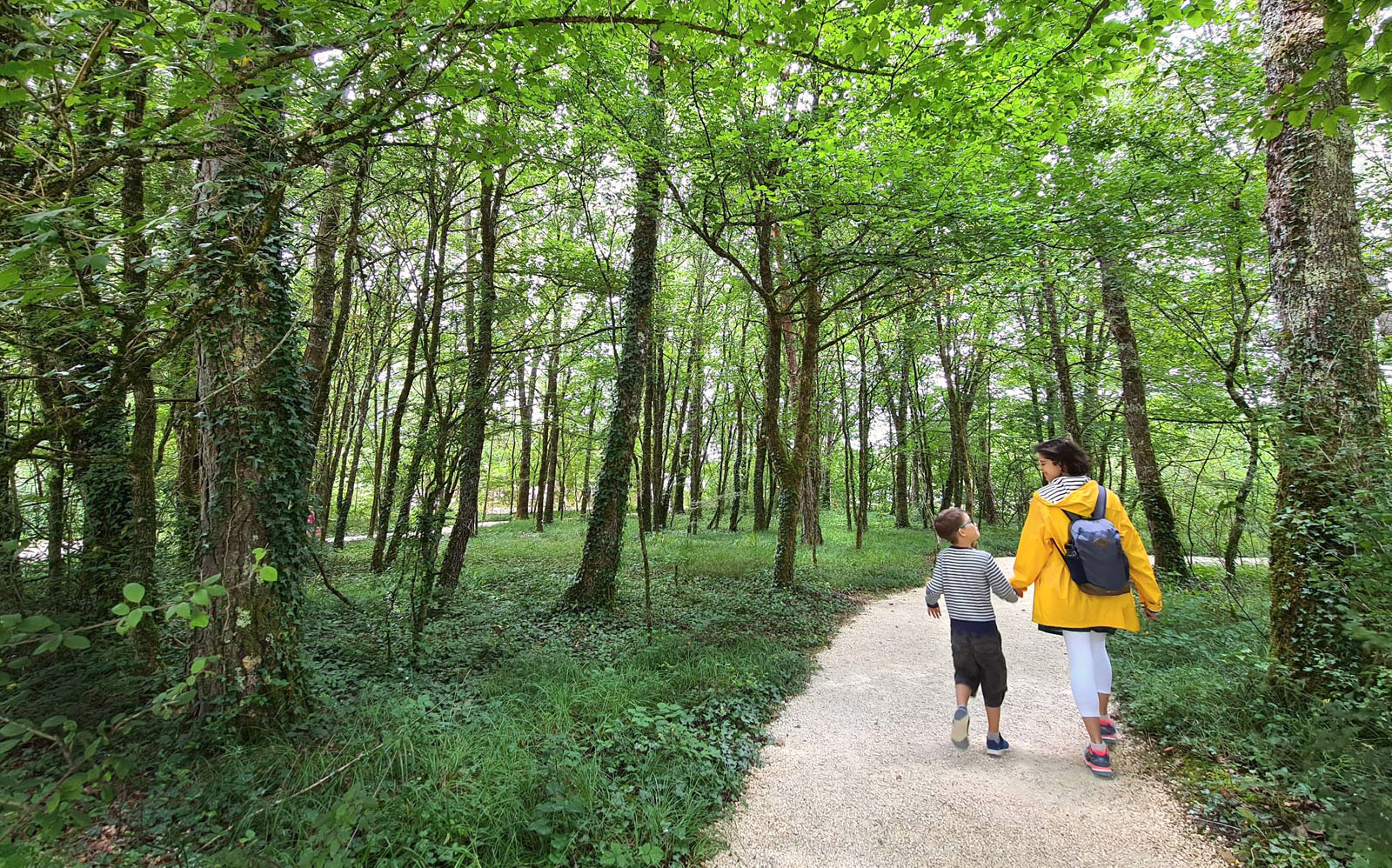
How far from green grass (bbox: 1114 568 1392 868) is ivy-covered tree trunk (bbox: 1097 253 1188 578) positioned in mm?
4399

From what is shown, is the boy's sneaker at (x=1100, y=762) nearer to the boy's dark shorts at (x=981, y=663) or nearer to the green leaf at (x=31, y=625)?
the boy's dark shorts at (x=981, y=663)

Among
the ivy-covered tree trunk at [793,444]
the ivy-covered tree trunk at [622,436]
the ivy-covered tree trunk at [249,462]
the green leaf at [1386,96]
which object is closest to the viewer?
the green leaf at [1386,96]

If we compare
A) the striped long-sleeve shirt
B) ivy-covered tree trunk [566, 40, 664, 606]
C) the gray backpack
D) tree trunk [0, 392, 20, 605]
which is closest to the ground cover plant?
ivy-covered tree trunk [566, 40, 664, 606]

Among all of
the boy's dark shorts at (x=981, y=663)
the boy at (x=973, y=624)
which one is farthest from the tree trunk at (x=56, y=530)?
the boy's dark shorts at (x=981, y=663)

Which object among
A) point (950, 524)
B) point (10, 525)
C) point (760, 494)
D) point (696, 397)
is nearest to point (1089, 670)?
point (950, 524)

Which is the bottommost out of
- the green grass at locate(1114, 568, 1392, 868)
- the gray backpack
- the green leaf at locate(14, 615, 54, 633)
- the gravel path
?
the gravel path

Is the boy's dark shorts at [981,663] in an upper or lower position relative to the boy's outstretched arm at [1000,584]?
lower

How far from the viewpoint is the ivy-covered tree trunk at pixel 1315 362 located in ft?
11.2

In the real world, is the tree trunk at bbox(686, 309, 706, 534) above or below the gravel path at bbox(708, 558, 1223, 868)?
above

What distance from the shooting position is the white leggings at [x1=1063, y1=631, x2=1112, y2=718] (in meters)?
3.57

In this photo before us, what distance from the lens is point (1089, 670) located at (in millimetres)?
3584

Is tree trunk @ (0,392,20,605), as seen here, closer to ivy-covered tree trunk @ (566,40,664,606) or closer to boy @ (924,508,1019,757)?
ivy-covered tree trunk @ (566,40,664,606)

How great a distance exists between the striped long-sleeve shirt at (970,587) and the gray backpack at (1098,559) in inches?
18.9

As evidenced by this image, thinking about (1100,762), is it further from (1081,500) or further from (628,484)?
(628,484)
